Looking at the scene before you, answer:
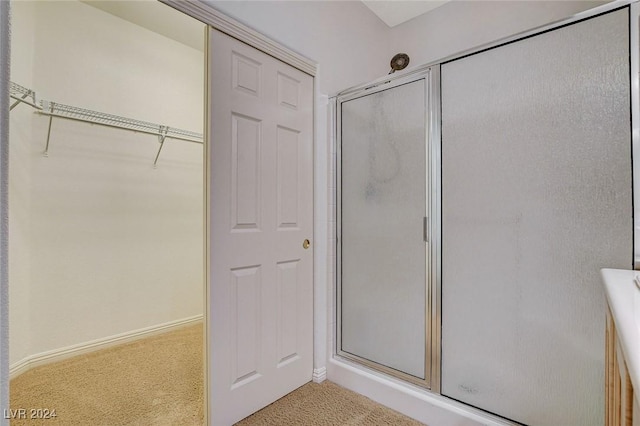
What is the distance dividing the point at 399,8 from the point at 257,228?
6.87 ft

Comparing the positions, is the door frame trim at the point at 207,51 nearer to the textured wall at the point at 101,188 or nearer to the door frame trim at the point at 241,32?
the door frame trim at the point at 241,32

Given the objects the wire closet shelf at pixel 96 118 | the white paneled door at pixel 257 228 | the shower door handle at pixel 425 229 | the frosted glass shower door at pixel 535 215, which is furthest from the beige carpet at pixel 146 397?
the wire closet shelf at pixel 96 118

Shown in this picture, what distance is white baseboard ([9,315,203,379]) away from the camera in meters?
2.04

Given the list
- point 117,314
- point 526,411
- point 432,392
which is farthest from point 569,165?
point 117,314

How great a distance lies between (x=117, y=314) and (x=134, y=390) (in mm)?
846

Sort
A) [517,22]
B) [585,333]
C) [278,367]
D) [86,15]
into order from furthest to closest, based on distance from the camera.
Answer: [86,15] < [517,22] < [278,367] < [585,333]

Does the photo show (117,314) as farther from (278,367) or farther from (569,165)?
(569,165)

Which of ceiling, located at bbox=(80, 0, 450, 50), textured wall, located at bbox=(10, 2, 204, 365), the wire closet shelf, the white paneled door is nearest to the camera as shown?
the white paneled door

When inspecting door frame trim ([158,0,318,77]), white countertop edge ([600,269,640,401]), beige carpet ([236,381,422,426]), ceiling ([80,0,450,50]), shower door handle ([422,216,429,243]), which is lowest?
beige carpet ([236,381,422,426])

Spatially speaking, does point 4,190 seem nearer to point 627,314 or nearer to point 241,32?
point 627,314

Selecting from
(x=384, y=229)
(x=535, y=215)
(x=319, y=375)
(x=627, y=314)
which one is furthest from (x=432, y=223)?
(x=319, y=375)

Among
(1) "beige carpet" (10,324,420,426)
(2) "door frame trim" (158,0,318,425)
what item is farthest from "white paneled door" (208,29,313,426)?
(1) "beige carpet" (10,324,420,426)

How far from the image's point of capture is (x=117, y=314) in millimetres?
2510

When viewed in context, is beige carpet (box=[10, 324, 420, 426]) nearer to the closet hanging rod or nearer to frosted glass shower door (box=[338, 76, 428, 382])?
frosted glass shower door (box=[338, 76, 428, 382])
